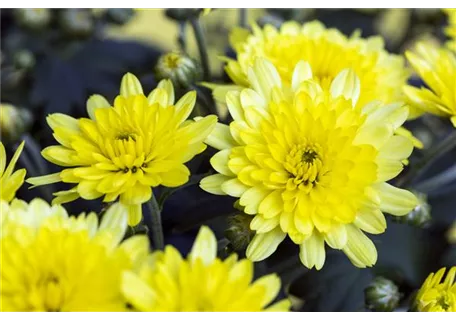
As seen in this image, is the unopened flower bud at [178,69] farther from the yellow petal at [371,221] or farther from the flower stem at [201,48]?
the yellow petal at [371,221]

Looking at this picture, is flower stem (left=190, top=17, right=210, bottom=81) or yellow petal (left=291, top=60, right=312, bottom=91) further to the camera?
flower stem (left=190, top=17, right=210, bottom=81)

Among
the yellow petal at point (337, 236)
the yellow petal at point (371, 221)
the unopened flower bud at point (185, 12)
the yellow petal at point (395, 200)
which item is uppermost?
the unopened flower bud at point (185, 12)

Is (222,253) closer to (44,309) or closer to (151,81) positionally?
(44,309)

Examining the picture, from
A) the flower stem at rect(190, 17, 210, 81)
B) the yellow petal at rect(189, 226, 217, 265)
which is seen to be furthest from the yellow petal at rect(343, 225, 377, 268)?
the flower stem at rect(190, 17, 210, 81)

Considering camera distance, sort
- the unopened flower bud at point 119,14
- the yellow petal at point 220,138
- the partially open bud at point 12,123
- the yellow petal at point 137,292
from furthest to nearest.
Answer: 1. the unopened flower bud at point 119,14
2. the partially open bud at point 12,123
3. the yellow petal at point 220,138
4. the yellow petal at point 137,292

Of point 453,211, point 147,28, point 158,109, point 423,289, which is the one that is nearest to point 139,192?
point 158,109

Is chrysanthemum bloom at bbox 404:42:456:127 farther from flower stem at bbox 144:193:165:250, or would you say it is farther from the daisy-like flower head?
flower stem at bbox 144:193:165:250

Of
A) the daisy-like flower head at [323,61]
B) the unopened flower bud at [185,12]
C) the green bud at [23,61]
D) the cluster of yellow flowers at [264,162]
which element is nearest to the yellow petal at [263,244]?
the cluster of yellow flowers at [264,162]
